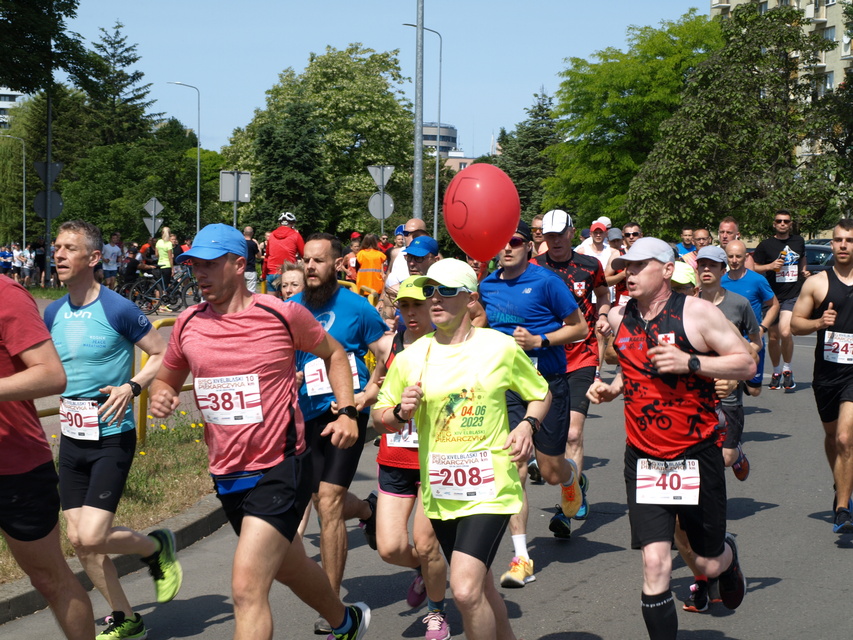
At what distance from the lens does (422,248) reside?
6.99 metres

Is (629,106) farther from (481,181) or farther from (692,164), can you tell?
(481,181)

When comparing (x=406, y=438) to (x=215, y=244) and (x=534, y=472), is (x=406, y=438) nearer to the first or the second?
(x=215, y=244)

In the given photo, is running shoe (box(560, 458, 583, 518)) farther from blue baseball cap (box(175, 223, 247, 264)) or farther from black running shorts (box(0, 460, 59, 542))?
black running shorts (box(0, 460, 59, 542))

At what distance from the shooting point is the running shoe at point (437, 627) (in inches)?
217

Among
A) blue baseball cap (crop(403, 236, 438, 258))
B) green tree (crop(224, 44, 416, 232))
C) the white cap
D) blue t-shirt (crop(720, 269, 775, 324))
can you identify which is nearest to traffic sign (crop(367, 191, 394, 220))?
blue t-shirt (crop(720, 269, 775, 324))

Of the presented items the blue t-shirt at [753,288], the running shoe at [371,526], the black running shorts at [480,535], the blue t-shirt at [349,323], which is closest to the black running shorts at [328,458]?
the blue t-shirt at [349,323]

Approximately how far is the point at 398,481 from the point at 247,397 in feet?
4.86

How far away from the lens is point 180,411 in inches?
456

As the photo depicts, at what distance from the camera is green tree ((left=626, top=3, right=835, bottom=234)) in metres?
38.3

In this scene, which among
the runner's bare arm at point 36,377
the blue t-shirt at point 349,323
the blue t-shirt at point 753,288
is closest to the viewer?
the runner's bare arm at point 36,377

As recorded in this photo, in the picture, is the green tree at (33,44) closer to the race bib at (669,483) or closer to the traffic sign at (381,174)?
the traffic sign at (381,174)

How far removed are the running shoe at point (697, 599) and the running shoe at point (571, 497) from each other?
5.24 ft

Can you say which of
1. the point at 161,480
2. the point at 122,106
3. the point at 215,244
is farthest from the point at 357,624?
the point at 122,106

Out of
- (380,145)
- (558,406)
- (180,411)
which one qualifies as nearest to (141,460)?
(180,411)
